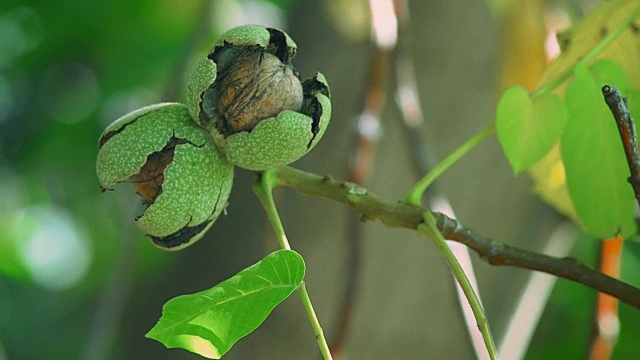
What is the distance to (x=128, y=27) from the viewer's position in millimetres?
3088

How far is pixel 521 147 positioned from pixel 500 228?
1454 millimetres

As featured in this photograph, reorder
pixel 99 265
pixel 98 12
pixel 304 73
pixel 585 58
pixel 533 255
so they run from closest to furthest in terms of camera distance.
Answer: pixel 533 255 < pixel 585 58 < pixel 304 73 < pixel 98 12 < pixel 99 265

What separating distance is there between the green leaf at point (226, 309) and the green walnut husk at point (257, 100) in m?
0.17

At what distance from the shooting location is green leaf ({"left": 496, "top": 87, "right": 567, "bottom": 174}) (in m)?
1.14

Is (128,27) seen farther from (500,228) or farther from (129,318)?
(500,228)

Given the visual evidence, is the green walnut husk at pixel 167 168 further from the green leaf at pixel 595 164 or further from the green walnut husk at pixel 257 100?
the green leaf at pixel 595 164

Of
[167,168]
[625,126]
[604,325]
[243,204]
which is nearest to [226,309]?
[167,168]

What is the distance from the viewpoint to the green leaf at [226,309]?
944 millimetres

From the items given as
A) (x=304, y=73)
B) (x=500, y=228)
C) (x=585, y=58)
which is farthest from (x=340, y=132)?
(x=585, y=58)

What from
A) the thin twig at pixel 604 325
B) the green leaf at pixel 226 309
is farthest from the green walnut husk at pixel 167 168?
the thin twig at pixel 604 325

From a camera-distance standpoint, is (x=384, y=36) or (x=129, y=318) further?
(x=129, y=318)

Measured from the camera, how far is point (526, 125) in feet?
3.80

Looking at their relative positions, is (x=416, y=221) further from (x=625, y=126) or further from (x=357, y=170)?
(x=357, y=170)

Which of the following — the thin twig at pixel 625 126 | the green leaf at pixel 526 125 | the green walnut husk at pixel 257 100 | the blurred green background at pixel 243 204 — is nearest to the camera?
the thin twig at pixel 625 126
